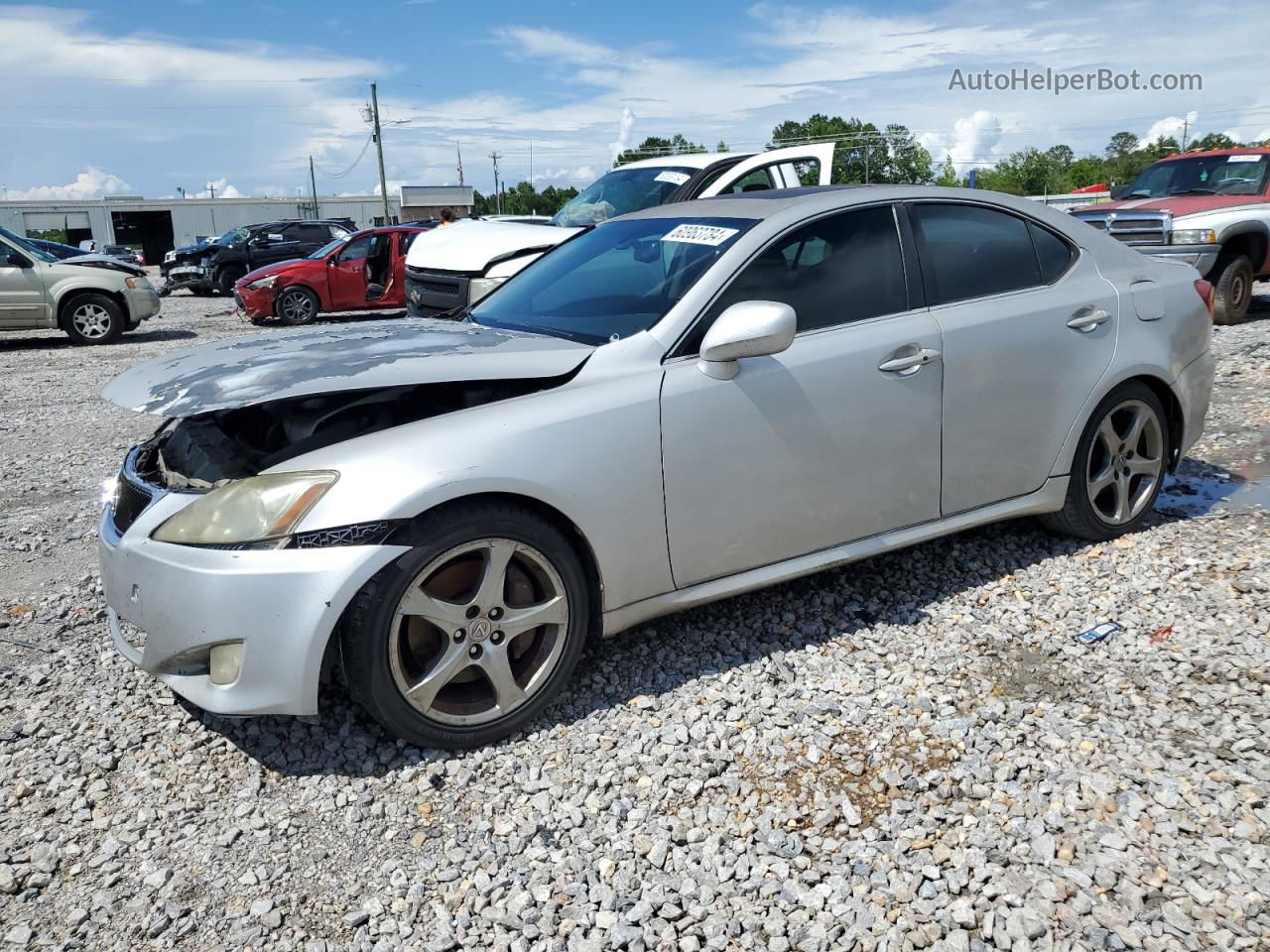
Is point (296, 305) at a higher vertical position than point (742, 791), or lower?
higher

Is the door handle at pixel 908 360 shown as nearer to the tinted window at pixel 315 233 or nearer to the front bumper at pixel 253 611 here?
the front bumper at pixel 253 611

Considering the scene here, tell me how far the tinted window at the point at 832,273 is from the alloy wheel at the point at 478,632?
1.14m

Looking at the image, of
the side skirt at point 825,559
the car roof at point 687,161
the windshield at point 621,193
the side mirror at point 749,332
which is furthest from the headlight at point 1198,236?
the side mirror at point 749,332

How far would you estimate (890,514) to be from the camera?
394 cm

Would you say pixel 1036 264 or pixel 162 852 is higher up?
pixel 1036 264

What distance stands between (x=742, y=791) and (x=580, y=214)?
7918 mm

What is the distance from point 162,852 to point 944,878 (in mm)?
2064

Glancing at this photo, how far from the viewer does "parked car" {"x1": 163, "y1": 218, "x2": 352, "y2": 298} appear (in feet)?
76.0

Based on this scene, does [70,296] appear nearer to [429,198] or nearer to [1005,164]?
[429,198]

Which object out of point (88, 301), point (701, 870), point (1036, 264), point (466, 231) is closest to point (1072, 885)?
point (701, 870)

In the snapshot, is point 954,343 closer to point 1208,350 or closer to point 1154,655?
point 1154,655

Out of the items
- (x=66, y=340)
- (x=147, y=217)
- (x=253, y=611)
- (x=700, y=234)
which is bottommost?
(x=253, y=611)

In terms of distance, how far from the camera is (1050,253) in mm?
4465

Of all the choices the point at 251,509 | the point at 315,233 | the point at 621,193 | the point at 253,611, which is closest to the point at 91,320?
the point at 621,193
